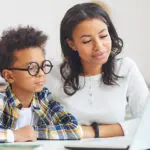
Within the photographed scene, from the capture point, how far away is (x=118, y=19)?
2277 millimetres

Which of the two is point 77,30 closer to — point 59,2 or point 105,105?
point 105,105

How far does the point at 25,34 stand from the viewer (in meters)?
1.17

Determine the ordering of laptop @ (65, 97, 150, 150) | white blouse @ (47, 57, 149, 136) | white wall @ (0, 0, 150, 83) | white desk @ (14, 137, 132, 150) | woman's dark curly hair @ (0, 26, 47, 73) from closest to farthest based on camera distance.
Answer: laptop @ (65, 97, 150, 150)
white desk @ (14, 137, 132, 150)
woman's dark curly hair @ (0, 26, 47, 73)
white blouse @ (47, 57, 149, 136)
white wall @ (0, 0, 150, 83)

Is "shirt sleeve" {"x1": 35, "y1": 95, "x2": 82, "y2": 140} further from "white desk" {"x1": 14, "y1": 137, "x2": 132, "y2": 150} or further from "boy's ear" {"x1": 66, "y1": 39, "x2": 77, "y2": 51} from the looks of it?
"boy's ear" {"x1": 66, "y1": 39, "x2": 77, "y2": 51}

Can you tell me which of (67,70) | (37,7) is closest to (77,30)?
(67,70)

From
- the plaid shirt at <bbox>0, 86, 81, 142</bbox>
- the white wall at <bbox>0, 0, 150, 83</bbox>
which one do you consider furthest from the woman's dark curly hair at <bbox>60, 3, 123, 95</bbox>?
the white wall at <bbox>0, 0, 150, 83</bbox>

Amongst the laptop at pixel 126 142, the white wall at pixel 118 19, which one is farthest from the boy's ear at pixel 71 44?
the white wall at pixel 118 19

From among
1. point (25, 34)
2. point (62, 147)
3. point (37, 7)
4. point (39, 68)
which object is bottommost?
point (62, 147)

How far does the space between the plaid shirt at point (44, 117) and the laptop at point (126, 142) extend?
0.08 metres

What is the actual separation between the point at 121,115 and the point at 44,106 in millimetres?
289

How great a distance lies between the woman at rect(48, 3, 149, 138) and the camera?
1160mm

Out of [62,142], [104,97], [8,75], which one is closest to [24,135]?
[62,142]

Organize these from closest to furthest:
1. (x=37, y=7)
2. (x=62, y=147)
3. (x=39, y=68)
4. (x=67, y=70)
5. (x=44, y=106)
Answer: (x=62, y=147), (x=39, y=68), (x=44, y=106), (x=67, y=70), (x=37, y=7)

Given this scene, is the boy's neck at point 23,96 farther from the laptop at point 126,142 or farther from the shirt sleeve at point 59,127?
the laptop at point 126,142
